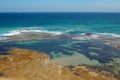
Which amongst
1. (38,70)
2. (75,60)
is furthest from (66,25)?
(38,70)

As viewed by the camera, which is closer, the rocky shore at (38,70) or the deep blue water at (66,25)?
the rocky shore at (38,70)

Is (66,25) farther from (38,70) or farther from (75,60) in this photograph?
(38,70)

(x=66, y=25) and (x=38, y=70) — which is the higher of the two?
(x=38, y=70)

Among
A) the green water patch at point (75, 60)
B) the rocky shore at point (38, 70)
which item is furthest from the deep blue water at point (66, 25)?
the rocky shore at point (38, 70)

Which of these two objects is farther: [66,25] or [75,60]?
[66,25]

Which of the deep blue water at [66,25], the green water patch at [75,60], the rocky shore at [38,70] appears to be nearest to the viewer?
the rocky shore at [38,70]

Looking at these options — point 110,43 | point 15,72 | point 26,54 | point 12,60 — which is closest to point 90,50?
point 110,43

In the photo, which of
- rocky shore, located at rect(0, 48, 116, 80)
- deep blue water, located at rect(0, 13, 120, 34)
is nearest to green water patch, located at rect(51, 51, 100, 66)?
rocky shore, located at rect(0, 48, 116, 80)

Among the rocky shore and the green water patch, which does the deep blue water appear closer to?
the green water patch

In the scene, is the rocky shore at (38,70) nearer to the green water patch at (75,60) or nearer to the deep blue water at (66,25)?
the green water patch at (75,60)

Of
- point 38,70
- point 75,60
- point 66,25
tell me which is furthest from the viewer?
point 66,25

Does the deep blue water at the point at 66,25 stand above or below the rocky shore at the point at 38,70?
below
